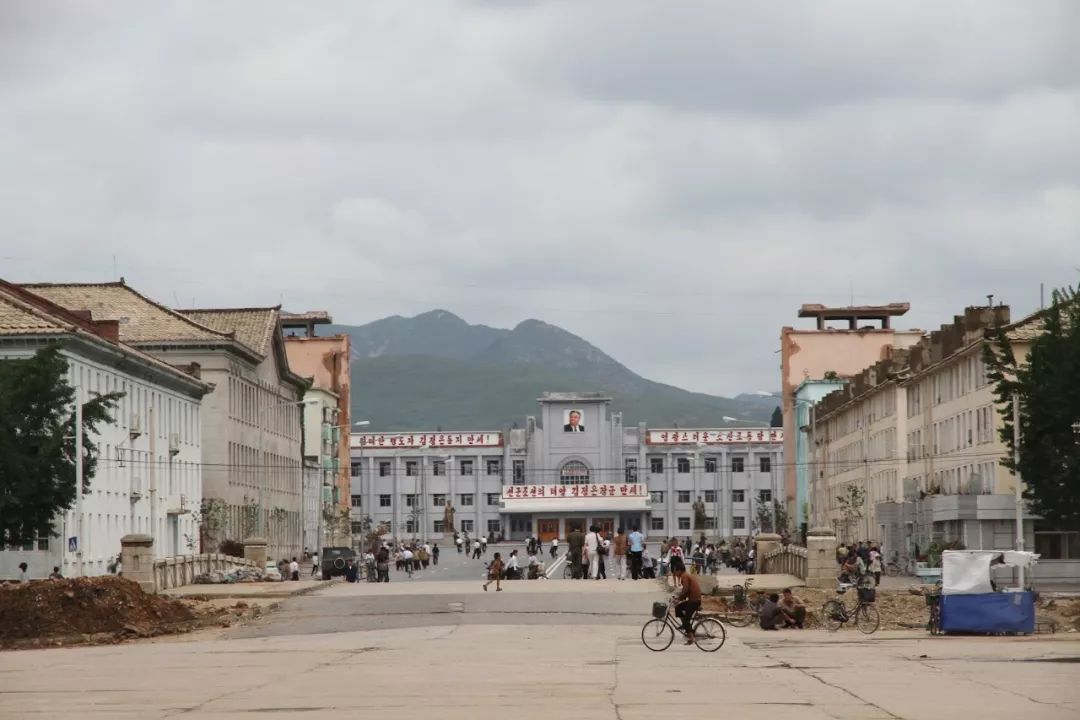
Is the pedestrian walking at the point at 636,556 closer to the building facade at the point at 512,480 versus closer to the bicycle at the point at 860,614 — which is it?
the bicycle at the point at 860,614

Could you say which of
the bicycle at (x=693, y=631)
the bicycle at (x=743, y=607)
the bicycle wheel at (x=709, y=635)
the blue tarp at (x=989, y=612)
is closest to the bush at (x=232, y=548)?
the bicycle at (x=743, y=607)

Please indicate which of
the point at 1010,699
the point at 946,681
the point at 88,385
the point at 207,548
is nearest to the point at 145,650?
the point at 946,681

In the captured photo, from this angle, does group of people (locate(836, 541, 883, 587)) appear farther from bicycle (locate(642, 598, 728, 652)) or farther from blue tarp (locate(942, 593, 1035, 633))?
bicycle (locate(642, 598, 728, 652))

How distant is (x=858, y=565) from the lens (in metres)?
60.0

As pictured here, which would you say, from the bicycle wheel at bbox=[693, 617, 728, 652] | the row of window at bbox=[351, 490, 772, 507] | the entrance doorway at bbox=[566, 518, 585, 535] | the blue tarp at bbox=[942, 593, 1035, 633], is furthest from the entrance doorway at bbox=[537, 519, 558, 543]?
the bicycle wheel at bbox=[693, 617, 728, 652]

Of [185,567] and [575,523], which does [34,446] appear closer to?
[185,567]

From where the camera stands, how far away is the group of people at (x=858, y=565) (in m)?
56.7

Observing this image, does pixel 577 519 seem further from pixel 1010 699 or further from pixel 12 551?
pixel 1010 699

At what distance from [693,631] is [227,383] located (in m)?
73.5

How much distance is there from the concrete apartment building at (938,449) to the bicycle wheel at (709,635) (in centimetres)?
3538

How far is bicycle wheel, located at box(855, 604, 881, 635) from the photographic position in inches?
1700

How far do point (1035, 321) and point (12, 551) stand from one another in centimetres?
3834

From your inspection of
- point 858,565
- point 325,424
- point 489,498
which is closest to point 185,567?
point 858,565

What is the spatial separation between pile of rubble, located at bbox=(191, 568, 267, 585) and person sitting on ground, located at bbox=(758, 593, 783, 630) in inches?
1116
